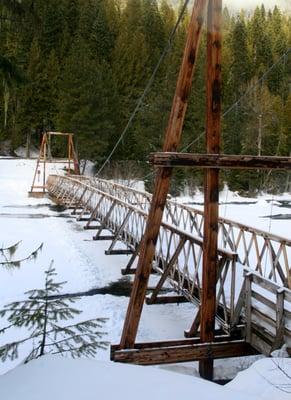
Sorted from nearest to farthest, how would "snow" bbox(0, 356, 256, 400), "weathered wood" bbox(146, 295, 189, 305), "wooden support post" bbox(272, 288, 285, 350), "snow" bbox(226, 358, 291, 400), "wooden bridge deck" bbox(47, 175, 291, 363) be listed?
"snow" bbox(0, 356, 256, 400)
"snow" bbox(226, 358, 291, 400)
"wooden support post" bbox(272, 288, 285, 350)
"wooden bridge deck" bbox(47, 175, 291, 363)
"weathered wood" bbox(146, 295, 189, 305)

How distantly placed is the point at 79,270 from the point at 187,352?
17.4ft

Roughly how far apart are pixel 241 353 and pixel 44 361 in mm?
3015

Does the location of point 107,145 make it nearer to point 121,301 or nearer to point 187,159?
point 121,301

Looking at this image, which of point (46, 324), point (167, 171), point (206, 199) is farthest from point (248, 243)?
point (46, 324)

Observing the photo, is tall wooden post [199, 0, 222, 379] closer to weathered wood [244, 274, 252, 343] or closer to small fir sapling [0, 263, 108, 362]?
weathered wood [244, 274, 252, 343]

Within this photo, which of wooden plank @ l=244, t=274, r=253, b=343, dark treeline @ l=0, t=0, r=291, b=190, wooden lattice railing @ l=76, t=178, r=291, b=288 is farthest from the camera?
dark treeline @ l=0, t=0, r=291, b=190

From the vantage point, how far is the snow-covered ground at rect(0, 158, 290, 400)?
6.91 meters

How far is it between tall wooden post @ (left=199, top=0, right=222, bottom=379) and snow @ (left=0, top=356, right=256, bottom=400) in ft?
7.21

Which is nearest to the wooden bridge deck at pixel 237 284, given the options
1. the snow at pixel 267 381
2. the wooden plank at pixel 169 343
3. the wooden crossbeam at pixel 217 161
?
the wooden plank at pixel 169 343

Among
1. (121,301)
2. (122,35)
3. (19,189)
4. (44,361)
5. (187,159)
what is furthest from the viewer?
(122,35)

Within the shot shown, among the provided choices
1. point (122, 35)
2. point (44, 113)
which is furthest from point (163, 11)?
point (44, 113)

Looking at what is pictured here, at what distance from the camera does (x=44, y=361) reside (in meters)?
3.34

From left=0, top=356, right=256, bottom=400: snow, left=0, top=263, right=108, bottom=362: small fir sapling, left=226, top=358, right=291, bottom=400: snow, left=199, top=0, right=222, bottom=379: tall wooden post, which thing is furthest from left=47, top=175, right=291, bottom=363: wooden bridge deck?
left=0, top=356, right=256, bottom=400: snow

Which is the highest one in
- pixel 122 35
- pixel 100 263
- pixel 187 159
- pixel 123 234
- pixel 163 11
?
pixel 163 11
